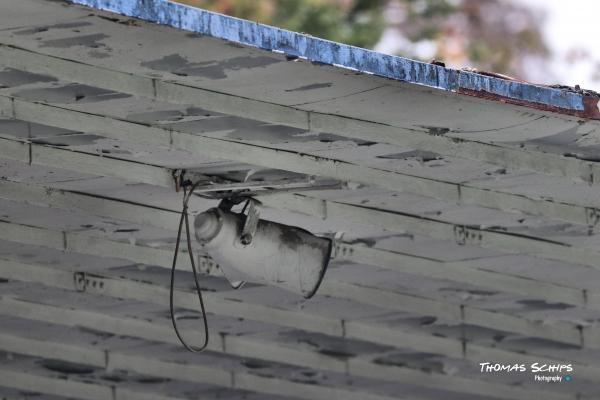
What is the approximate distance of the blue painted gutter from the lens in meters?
5.29

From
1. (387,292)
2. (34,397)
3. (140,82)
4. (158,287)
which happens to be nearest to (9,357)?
(34,397)

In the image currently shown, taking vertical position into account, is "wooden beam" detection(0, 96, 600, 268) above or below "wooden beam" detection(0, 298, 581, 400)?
above

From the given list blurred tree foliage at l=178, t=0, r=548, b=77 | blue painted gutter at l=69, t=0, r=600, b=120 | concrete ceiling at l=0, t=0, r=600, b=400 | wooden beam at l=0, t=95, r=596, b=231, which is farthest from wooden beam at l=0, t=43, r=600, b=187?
blurred tree foliage at l=178, t=0, r=548, b=77

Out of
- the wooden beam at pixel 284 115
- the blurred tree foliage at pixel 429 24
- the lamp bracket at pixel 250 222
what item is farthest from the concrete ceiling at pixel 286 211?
the blurred tree foliage at pixel 429 24

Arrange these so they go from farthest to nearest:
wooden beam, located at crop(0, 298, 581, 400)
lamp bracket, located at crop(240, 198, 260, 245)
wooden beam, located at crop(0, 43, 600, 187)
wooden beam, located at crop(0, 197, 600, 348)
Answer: wooden beam, located at crop(0, 298, 581, 400), wooden beam, located at crop(0, 197, 600, 348), lamp bracket, located at crop(240, 198, 260, 245), wooden beam, located at crop(0, 43, 600, 187)

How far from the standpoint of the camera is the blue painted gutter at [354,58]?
5.29 meters

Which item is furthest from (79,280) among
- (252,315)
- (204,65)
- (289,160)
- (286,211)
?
(204,65)

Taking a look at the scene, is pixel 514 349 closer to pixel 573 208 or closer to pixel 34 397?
pixel 573 208

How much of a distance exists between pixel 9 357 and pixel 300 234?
2.25m

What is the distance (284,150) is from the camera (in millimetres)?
6570

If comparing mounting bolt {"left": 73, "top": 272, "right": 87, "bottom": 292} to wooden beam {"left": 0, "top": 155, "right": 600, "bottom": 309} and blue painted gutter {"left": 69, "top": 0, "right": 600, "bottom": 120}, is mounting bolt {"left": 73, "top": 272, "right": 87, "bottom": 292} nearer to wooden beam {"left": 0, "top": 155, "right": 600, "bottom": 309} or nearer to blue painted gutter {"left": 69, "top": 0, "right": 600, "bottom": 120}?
wooden beam {"left": 0, "top": 155, "right": 600, "bottom": 309}

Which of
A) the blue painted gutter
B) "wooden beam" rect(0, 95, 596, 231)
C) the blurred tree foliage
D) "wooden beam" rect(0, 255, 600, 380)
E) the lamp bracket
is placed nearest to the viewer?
the blue painted gutter

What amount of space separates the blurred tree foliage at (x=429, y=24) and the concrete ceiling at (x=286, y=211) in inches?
467

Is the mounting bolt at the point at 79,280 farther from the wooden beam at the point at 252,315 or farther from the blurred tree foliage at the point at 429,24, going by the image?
the blurred tree foliage at the point at 429,24
